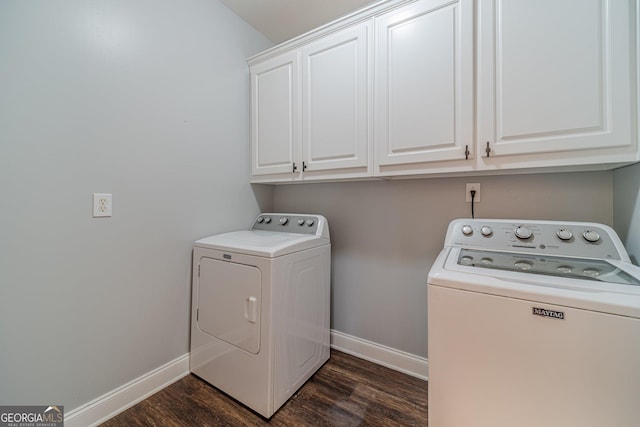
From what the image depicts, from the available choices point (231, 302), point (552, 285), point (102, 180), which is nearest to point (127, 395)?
point (231, 302)

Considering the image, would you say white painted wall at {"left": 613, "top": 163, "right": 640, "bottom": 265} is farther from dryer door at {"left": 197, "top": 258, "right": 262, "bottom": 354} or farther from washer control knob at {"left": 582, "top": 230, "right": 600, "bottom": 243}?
dryer door at {"left": 197, "top": 258, "right": 262, "bottom": 354}

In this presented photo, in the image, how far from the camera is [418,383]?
163cm

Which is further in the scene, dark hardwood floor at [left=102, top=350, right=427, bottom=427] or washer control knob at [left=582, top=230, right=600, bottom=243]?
dark hardwood floor at [left=102, top=350, right=427, bottom=427]

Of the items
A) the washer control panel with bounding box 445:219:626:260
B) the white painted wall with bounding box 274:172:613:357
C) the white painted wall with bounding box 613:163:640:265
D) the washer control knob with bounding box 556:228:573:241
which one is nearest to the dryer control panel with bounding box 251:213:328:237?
the white painted wall with bounding box 274:172:613:357

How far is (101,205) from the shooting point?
132 centimetres

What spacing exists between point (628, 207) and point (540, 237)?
1.14ft

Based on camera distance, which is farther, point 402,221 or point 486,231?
point 402,221

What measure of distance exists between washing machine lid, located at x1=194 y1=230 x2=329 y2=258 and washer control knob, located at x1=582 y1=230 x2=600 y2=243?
53.6 inches

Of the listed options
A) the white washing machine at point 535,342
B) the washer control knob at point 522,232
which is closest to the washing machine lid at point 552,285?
the white washing machine at point 535,342

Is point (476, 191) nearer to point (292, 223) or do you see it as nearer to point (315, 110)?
point (315, 110)

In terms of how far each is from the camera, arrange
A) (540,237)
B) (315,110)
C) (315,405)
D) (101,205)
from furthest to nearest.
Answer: (315,110)
(315,405)
(101,205)
(540,237)

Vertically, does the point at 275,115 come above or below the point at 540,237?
above

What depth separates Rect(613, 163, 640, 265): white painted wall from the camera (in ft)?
3.46

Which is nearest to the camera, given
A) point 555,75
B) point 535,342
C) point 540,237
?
point 535,342
